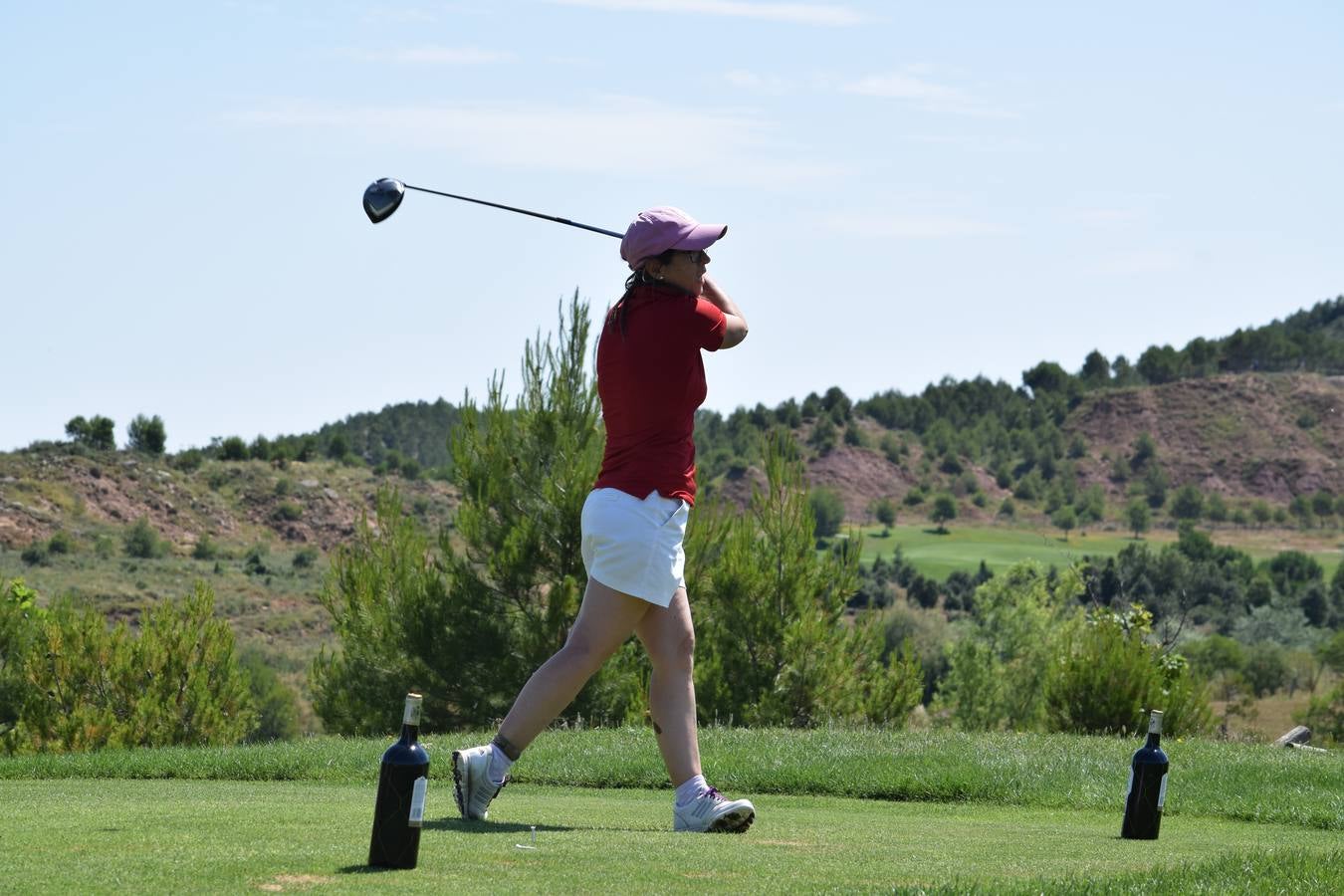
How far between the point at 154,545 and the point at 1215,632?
5436cm

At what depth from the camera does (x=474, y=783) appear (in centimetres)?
616

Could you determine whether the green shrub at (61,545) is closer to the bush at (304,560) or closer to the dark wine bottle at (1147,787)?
the bush at (304,560)

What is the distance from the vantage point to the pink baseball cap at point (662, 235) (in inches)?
245

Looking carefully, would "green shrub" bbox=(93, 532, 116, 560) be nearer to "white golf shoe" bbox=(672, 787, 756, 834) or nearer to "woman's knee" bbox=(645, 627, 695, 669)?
"woman's knee" bbox=(645, 627, 695, 669)

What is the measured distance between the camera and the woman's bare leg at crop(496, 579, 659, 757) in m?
6.08

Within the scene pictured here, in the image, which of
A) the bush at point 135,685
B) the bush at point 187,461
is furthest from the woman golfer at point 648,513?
the bush at point 187,461

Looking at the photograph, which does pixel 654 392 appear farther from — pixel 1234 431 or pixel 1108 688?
pixel 1234 431

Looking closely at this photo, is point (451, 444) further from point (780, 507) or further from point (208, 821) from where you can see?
A: point (208, 821)

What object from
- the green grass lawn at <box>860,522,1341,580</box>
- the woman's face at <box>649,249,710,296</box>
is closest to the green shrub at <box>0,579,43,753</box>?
the woman's face at <box>649,249,710,296</box>

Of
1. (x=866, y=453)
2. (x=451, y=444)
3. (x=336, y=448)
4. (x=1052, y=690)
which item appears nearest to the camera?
(x=1052, y=690)

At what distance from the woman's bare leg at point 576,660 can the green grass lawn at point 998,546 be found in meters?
103

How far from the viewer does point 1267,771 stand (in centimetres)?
1021

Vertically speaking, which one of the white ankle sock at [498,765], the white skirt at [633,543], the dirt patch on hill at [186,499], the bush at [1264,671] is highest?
the dirt patch on hill at [186,499]

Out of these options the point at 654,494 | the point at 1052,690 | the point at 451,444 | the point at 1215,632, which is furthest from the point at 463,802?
the point at 1215,632
